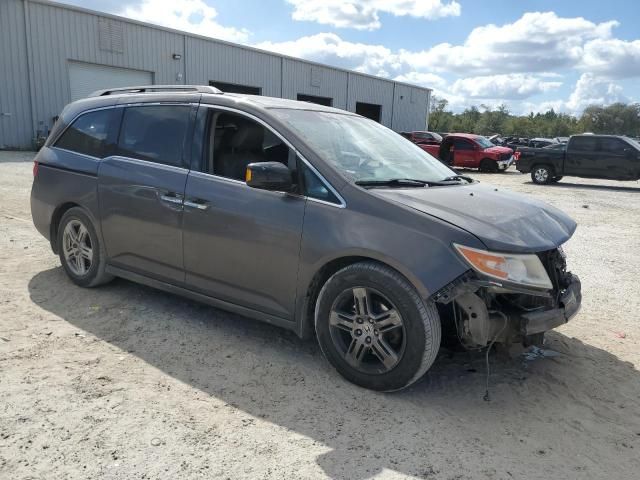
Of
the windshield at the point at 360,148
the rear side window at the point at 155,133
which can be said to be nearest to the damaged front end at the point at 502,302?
the windshield at the point at 360,148

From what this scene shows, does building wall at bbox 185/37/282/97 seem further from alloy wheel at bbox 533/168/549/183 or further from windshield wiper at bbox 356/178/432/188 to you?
windshield wiper at bbox 356/178/432/188

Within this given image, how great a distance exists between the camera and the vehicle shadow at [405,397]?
9.12ft

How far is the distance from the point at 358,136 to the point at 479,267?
63.6 inches

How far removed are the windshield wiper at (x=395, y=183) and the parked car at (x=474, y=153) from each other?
62.4ft

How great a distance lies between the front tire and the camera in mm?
3125

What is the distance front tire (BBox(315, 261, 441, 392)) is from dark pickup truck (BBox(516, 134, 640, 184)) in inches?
659

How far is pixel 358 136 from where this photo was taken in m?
4.16

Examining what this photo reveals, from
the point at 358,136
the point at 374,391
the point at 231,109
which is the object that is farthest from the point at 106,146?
the point at 374,391

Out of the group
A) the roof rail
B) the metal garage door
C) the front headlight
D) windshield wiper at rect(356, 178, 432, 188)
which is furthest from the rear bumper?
the metal garage door

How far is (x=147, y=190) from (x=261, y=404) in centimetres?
199

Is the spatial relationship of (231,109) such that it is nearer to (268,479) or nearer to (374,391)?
(374,391)

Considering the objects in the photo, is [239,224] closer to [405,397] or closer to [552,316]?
[405,397]

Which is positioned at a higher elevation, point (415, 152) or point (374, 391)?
point (415, 152)

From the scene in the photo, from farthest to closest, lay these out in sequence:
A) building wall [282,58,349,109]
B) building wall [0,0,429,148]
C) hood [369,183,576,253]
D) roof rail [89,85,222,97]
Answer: building wall [282,58,349,109], building wall [0,0,429,148], roof rail [89,85,222,97], hood [369,183,576,253]
